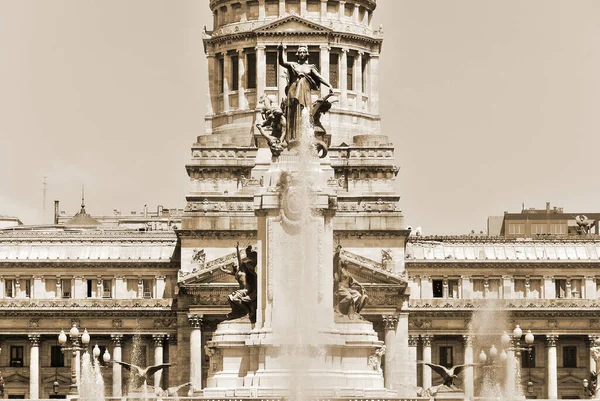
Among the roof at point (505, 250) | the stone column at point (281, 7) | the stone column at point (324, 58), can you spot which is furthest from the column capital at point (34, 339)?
the stone column at point (281, 7)

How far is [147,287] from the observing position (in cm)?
17800

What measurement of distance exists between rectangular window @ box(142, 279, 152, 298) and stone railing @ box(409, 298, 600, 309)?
66.2 ft

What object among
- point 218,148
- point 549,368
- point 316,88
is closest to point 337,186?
point 218,148

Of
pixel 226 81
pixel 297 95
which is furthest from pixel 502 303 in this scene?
pixel 297 95

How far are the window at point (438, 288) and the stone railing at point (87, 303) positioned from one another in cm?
2070

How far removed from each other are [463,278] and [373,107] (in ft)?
66.5

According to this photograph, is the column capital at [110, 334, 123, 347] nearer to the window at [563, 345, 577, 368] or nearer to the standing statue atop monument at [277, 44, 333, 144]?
the window at [563, 345, 577, 368]

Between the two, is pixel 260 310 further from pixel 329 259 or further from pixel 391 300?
pixel 391 300

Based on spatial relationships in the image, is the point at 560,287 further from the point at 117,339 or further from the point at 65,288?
the point at 65,288

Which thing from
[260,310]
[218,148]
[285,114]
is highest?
[218,148]

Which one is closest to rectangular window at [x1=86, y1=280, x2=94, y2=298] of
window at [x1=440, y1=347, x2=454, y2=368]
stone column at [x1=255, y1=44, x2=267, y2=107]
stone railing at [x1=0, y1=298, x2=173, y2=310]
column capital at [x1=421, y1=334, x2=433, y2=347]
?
stone railing at [x1=0, y1=298, x2=173, y2=310]

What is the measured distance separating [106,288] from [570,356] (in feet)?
120

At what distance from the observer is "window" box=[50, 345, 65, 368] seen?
582 ft

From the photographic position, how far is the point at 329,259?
3364 inches
